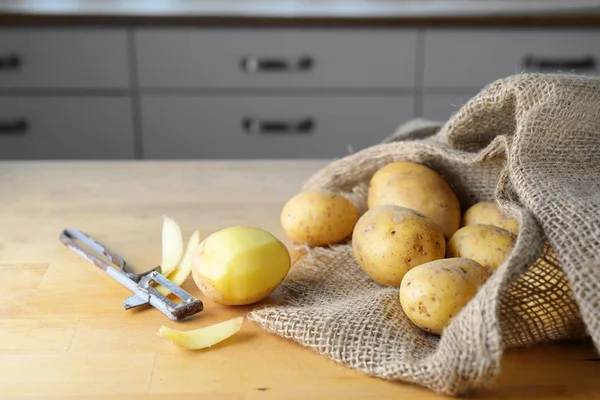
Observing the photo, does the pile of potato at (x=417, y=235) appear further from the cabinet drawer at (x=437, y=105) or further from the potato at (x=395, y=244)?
the cabinet drawer at (x=437, y=105)

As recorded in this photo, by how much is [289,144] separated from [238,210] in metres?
1.10

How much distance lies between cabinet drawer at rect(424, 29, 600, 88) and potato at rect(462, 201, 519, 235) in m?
1.28

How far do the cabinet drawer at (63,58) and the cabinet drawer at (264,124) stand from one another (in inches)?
5.1

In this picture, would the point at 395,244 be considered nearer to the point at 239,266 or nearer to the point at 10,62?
the point at 239,266

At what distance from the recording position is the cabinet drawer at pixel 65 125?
199 cm

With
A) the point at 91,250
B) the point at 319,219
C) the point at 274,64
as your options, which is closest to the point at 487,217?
the point at 319,219

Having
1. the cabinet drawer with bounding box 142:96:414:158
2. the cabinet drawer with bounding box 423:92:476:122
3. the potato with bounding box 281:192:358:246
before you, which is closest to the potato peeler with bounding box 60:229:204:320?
the potato with bounding box 281:192:358:246

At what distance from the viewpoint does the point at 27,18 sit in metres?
1.90

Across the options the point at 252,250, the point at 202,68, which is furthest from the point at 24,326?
the point at 202,68

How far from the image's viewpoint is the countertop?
6.25 ft

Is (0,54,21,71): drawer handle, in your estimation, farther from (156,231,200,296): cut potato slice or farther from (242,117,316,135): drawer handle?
(156,231,200,296): cut potato slice

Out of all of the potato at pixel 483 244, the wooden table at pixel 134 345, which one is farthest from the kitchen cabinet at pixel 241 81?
the potato at pixel 483 244

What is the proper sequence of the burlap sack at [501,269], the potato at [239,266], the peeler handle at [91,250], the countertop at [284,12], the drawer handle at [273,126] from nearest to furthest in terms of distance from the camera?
the burlap sack at [501,269], the potato at [239,266], the peeler handle at [91,250], the countertop at [284,12], the drawer handle at [273,126]

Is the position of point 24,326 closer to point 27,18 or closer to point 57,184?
point 57,184
